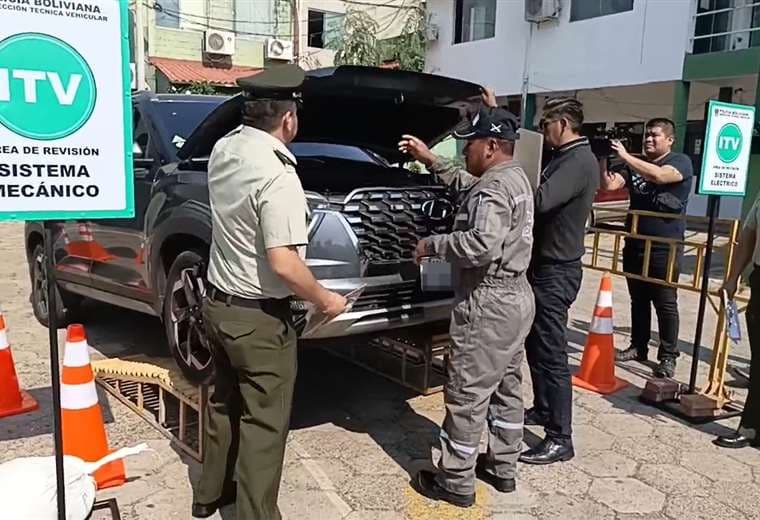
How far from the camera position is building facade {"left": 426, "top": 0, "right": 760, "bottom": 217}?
41.5 ft

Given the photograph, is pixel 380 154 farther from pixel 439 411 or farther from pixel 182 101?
pixel 439 411

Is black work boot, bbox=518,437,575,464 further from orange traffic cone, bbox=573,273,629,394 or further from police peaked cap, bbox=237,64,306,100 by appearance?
police peaked cap, bbox=237,64,306,100

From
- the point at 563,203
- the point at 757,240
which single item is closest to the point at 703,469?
the point at 757,240

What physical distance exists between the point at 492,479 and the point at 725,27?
1233 centimetres

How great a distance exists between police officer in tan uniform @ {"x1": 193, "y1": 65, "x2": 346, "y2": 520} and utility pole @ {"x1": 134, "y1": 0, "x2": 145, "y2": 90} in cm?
1684

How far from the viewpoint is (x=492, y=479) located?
10.8 feet

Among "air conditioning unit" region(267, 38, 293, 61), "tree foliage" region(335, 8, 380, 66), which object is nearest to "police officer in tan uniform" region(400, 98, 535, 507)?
"tree foliage" region(335, 8, 380, 66)

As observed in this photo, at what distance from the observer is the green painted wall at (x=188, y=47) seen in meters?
19.5

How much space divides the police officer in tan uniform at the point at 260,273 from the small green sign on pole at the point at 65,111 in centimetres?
40

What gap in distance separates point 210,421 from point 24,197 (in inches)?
47.8

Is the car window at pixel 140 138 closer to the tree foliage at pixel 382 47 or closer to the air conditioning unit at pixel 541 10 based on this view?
the air conditioning unit at pixel 541 10

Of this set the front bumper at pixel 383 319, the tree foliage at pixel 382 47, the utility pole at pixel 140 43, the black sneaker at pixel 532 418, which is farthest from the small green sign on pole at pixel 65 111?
the tree foliage at pixel 382 47

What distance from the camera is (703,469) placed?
354cm

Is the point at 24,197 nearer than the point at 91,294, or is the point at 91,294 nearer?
the point at 24,197
